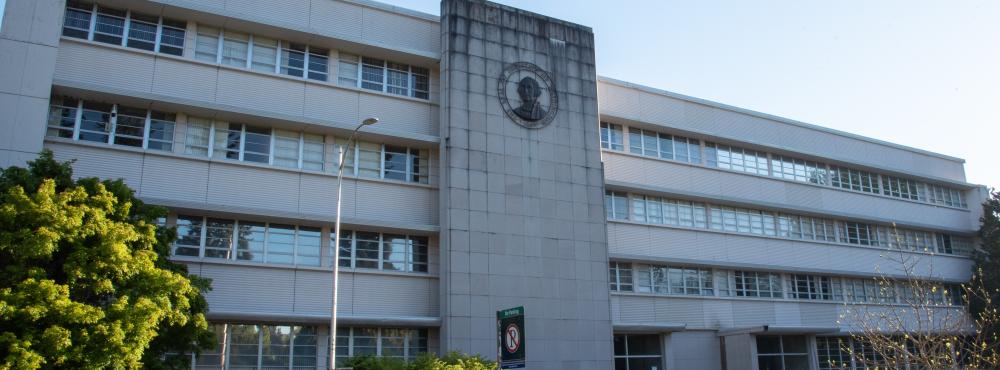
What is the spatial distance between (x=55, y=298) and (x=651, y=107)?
87.6 ft

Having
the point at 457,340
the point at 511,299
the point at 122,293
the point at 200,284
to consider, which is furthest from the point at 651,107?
the point at 122,293

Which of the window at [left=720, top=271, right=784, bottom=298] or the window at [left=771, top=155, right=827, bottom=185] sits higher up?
the window at [left=771, top=155, right=827, bottom=185]

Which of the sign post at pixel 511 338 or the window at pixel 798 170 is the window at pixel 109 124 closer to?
the sign post at pixel 511 338

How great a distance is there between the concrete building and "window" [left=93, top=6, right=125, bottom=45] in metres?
0.09

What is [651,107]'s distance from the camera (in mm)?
38781

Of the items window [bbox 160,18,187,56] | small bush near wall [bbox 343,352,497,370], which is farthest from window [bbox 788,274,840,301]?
window [bbox 160,18,187,56]

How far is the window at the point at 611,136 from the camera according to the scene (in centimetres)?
3725

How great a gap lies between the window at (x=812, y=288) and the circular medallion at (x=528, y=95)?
1651 centimetres

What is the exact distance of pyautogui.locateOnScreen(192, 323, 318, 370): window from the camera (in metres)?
26.7

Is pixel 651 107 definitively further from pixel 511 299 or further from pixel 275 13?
pixel 275 13

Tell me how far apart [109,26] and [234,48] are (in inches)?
156

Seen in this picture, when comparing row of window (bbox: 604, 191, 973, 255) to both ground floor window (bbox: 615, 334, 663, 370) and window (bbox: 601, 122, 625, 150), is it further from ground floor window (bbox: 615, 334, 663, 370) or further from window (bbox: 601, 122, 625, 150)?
ground floor window (bbox: 615, 334, 663, 370)

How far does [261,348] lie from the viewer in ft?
89.9

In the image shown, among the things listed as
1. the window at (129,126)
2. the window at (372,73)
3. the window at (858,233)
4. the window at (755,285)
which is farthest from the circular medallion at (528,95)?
the window at (858,233)
